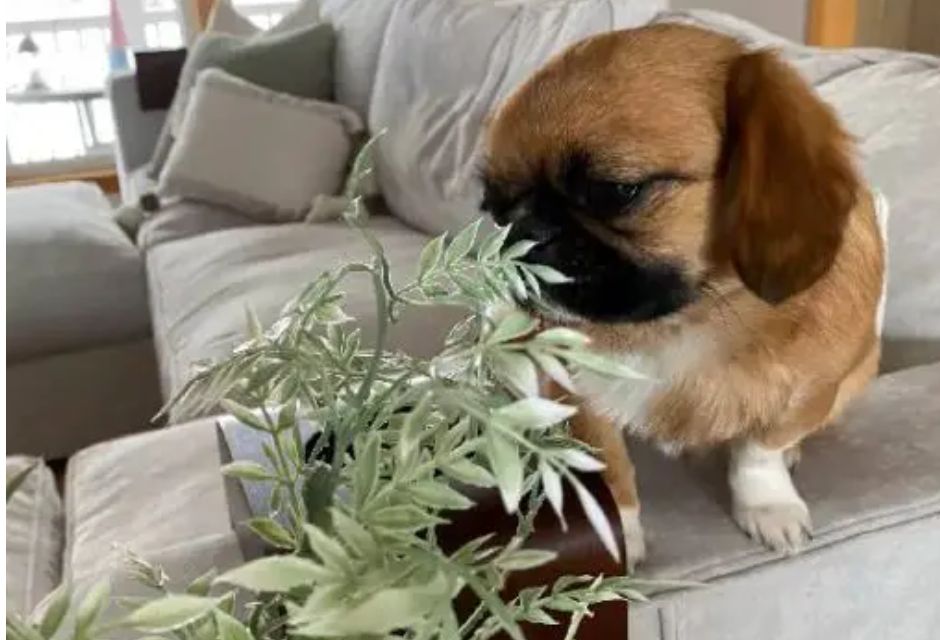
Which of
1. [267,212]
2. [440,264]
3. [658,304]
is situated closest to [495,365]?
[440,264]

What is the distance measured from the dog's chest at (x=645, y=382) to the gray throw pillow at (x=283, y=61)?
2051 mm

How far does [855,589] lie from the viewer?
0.96m

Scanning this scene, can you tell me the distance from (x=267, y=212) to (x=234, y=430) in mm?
1651

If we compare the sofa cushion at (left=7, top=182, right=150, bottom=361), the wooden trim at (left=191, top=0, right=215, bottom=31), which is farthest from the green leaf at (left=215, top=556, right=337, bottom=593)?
the wooden trim at (left=191, top=0, right=215, bottom=31)

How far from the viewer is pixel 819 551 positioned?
93 cm

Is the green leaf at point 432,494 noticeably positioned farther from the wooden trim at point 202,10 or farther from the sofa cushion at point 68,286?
the wooden trim at point 202,10

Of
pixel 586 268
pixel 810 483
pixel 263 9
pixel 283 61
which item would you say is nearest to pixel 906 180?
pixel 810 483

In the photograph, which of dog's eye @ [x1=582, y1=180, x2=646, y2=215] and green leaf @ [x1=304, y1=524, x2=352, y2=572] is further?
dog's eye @ [x1=582, y1=180, x2=646, y2=215]

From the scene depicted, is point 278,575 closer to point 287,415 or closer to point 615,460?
point 287,415

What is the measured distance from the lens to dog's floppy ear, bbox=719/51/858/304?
871mm

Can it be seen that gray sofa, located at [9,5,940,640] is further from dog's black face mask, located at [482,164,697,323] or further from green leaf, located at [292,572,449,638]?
green leaf, located at [292,572,449,638]

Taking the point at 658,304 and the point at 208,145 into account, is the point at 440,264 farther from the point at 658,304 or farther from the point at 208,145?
the point at 208,145

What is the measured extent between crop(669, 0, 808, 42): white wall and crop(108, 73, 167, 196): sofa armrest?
1.56 m

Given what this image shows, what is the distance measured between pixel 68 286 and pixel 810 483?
185cm
